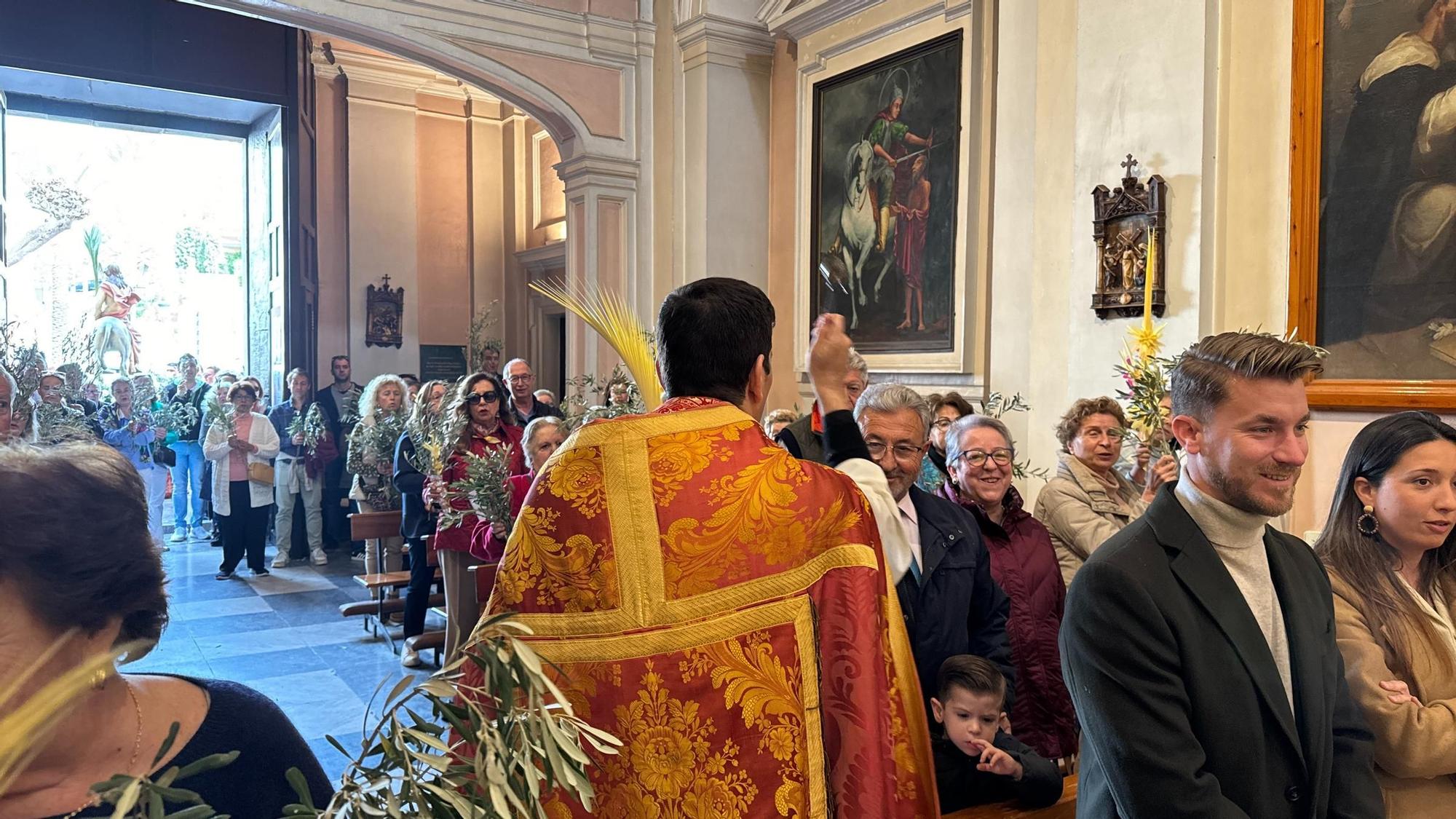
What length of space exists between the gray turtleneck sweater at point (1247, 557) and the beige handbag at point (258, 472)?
337 inches

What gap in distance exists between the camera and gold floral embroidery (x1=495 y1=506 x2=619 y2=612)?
1.80 m

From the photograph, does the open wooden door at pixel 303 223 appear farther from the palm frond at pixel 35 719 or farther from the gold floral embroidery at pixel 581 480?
the palm frond at pixel 35 719

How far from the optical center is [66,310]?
13.6 meters

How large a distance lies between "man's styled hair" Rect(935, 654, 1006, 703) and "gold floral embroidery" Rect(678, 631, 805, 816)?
1.05 m

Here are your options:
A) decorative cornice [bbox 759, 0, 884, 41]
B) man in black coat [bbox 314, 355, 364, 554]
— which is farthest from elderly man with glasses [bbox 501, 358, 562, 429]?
decorative cornice [bbox 759, 0, 884, 41]

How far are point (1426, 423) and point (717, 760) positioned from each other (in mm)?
1794

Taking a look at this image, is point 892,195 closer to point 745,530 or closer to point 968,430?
point 968,430

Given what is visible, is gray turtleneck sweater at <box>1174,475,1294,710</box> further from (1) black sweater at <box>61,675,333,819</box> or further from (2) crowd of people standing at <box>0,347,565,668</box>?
(2) crowd of people standing at <box>0,347,565,668</box>

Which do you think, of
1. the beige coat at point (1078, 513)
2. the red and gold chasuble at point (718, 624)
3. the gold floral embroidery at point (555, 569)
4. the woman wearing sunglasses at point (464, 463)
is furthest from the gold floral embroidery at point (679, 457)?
the woman wearing sunglasses at point (464, 463)

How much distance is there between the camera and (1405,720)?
6.66 feet

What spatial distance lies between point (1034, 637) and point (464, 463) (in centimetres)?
349

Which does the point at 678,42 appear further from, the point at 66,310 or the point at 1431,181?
A: the point at 66,310

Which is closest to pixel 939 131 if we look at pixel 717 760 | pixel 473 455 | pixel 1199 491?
pixel 473 455

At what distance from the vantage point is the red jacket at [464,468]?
564 cm
